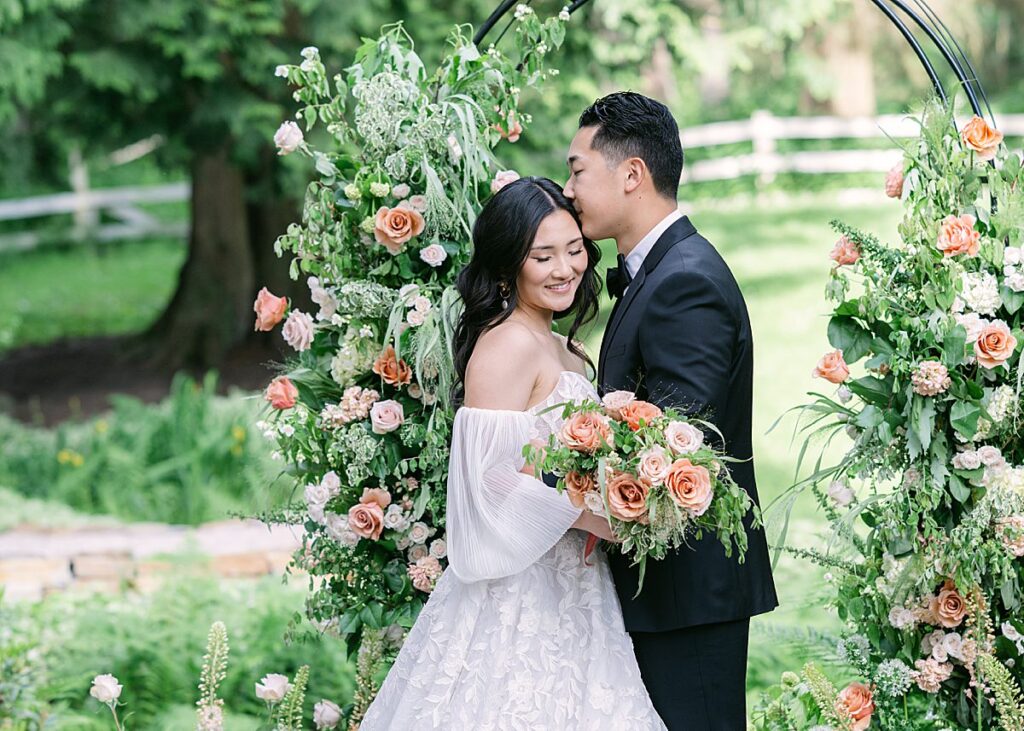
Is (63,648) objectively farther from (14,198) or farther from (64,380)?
(14,198)

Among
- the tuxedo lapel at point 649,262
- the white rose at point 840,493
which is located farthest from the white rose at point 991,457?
the tuxedo lapel at point 649,262

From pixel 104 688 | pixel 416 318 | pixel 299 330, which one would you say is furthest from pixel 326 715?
pixel 416 318

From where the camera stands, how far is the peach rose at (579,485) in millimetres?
2604

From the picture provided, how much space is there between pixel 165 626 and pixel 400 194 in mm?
2328

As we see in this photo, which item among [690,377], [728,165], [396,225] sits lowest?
[690,377]

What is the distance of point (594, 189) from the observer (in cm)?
298

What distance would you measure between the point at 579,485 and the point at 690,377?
14.2 inches

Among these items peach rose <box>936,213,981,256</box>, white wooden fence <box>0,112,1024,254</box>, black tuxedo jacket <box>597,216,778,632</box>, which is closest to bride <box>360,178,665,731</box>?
black tuxedo jacket <box>597,216,778,632</box>

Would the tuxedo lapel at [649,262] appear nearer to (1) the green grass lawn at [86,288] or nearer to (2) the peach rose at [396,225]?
(2) the peach rose at [396,225]

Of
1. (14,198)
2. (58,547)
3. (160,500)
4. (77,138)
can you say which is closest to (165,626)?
(58,547)

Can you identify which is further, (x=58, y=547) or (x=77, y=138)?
(x=77, y=138)

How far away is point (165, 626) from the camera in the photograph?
4918mm

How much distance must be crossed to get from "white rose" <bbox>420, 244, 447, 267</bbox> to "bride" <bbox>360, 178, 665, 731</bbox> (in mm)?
363

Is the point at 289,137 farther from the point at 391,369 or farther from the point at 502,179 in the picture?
the point at 391,369
